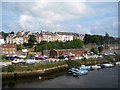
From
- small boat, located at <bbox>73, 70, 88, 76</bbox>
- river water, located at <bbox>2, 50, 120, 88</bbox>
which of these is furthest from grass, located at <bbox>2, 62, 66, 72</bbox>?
small boat, located at <bbox>73, 70, 88, 76</bbox>

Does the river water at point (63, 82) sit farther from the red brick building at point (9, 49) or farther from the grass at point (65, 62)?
the red brick building at point (9, 49)

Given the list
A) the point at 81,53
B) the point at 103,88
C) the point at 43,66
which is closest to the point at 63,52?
the point at 81,53

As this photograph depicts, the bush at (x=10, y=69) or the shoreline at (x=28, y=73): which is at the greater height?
the bush at (x=10, y=69)

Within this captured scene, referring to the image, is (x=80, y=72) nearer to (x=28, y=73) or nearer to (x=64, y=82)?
(x=64, y=82)

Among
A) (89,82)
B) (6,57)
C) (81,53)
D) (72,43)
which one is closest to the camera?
(89,82)

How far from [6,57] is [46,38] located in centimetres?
1739

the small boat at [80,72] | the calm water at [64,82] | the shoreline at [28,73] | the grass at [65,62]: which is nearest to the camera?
the calm water at [64,82]

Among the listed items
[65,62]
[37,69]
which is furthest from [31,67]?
[65,62]

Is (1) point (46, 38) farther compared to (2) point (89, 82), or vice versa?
(1) point (46, 38)

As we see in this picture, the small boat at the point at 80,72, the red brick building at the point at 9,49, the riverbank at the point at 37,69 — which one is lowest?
the small boat at the point at 80,72

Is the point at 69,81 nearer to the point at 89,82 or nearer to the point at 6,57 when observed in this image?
the point at 89,82

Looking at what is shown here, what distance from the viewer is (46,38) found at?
36.8 metres

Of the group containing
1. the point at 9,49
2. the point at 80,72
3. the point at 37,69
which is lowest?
the point at 80,72

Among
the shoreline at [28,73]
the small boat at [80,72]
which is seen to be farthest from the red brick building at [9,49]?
the small boat at [80,72]
